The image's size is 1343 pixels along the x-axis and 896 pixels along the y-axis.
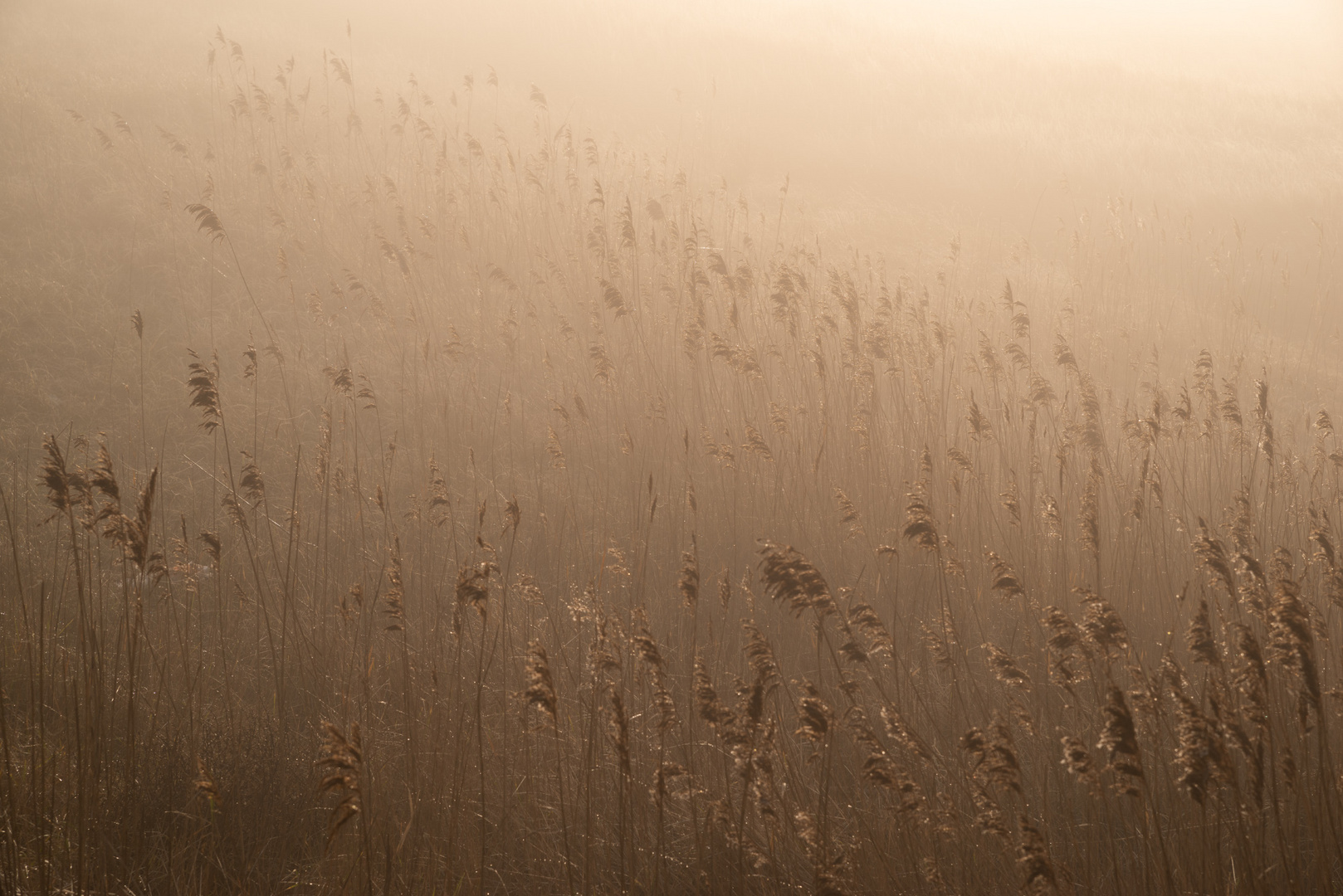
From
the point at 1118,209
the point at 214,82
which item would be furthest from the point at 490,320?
the point at 1118,209

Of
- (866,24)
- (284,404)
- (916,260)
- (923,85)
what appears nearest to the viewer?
(284,404)

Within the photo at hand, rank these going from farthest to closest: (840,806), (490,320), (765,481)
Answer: (490,320)
(765,481)
(840,806)

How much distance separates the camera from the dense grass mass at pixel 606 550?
188cm

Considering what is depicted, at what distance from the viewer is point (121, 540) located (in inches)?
82.0

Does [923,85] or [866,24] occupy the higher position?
[866,24]

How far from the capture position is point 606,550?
3.41m

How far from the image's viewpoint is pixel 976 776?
1.76 m

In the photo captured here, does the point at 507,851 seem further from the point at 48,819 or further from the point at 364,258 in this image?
the point at 364,258

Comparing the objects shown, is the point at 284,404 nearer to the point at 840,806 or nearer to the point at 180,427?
the point at 180,427

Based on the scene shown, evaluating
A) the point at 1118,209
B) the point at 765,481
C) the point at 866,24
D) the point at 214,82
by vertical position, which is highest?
the point at 866,24

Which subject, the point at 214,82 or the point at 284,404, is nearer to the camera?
the point at 284,404

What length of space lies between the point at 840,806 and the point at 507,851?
0.89 metres

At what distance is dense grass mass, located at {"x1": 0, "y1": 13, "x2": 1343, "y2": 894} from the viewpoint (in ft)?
6.16

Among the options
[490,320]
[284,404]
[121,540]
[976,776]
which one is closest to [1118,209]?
[490,320]
